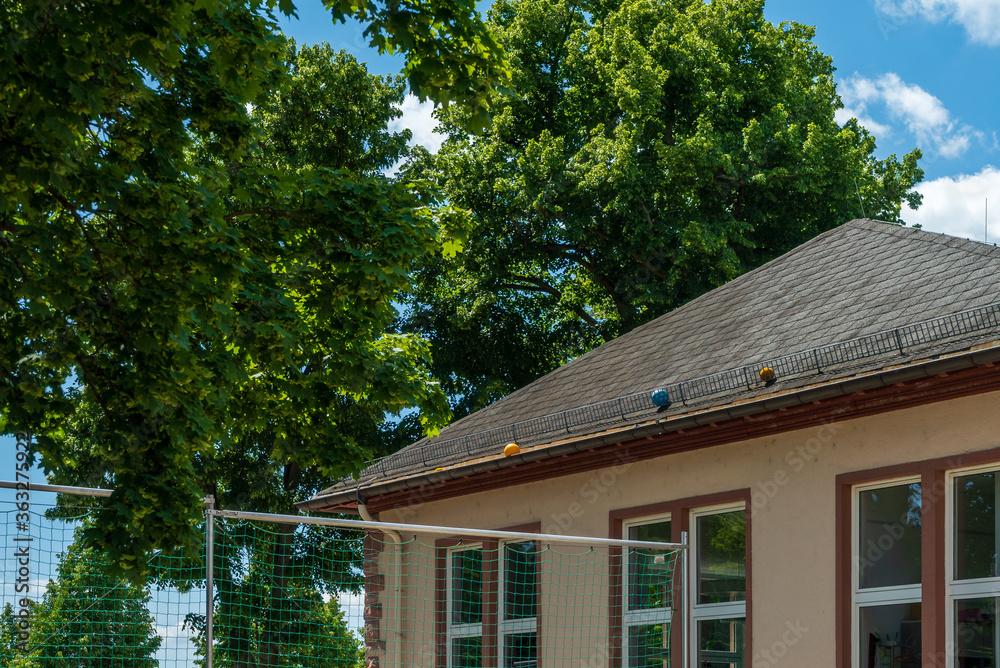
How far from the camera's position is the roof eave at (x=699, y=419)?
23.2 ft

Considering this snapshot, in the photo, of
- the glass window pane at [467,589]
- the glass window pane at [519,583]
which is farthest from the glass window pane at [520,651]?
the glass window pane at [467,589]

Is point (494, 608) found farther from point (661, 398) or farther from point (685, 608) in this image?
point (661, 398)

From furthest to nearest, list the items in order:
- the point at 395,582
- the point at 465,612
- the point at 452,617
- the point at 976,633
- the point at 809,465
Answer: the point at 395,582 → the point at 452,617 → the point at 465,612 → the point at 809,465 → the point at 976,633

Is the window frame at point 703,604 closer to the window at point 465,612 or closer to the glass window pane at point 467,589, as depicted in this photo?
the window at point 465,612

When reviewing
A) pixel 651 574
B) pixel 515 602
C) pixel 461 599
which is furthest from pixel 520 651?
pixel 651 574

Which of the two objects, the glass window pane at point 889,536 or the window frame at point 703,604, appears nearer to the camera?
the glass window pane at point 889,536

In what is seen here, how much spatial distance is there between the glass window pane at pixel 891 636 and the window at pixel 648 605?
5.84 ft

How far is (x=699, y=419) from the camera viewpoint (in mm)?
8641

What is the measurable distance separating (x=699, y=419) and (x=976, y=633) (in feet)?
7.84

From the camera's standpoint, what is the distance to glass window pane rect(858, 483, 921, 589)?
25.4 ft

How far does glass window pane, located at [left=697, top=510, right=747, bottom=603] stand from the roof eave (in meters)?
0.88

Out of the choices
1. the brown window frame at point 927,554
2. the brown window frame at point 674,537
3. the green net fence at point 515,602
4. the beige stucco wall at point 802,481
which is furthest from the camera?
the green net fence at point 515,602

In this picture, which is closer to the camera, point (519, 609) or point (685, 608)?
point (685, 608)

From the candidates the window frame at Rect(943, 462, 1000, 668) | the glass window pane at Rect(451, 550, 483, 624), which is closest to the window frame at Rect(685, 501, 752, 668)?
the window frame at Rect(943, 462, 1000, 668)
